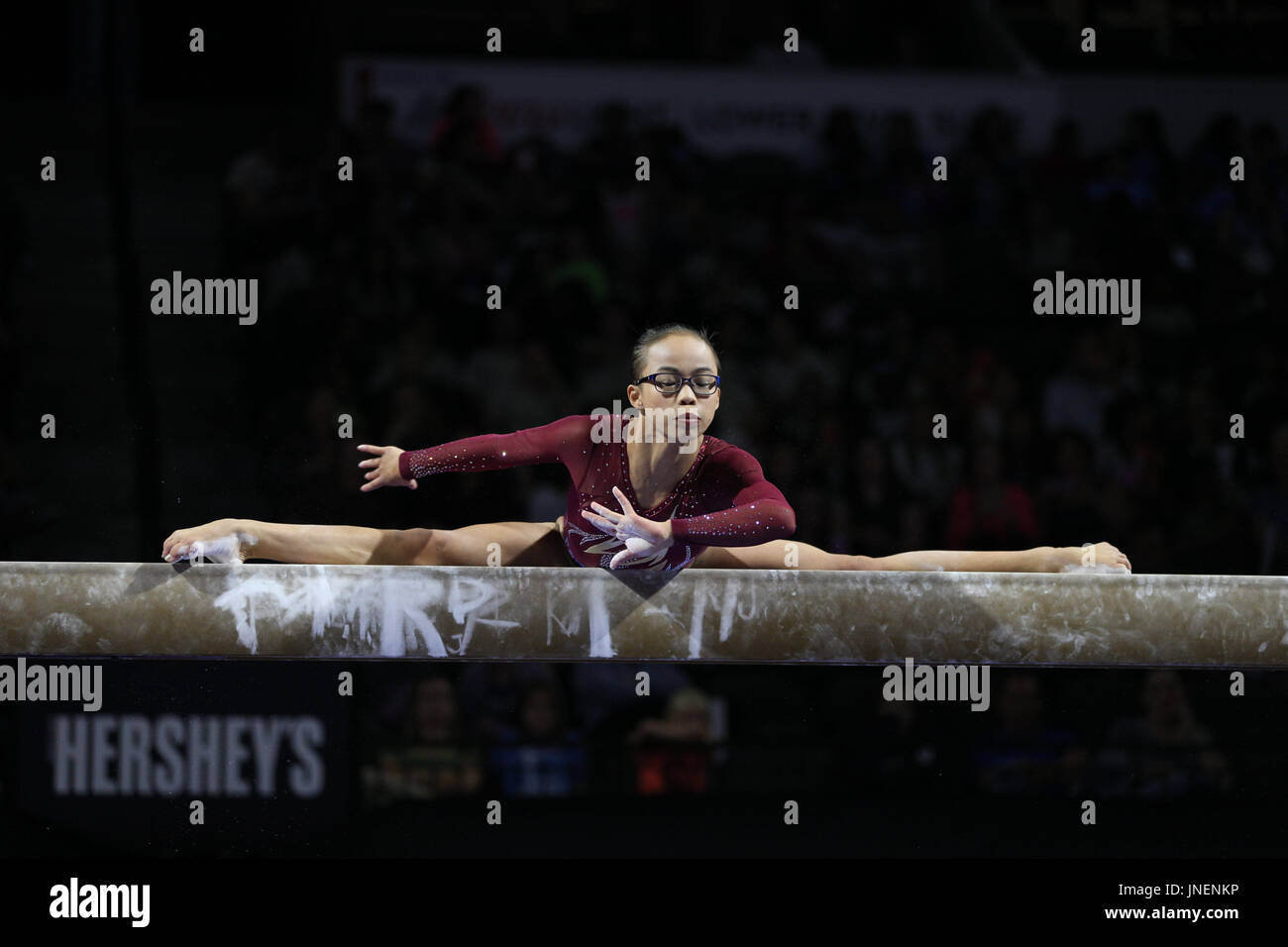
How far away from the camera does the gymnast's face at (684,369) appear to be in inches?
134

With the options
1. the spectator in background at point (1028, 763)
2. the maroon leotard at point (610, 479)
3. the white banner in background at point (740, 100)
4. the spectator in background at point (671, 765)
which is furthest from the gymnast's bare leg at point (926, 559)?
the white banner in background at point (740, 100)

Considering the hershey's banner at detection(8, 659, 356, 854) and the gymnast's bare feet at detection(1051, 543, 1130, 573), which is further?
the hershey's banner at detection(8, 659, 356, 854)

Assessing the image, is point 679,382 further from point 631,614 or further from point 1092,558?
point 1092,558

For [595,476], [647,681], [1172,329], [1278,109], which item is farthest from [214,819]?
[1278,109]

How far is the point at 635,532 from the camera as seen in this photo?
3.09m

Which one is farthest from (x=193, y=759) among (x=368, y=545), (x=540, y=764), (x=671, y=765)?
(x=368, y=545)

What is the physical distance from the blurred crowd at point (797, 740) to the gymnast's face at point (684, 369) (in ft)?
6.03

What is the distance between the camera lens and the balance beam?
10.1ft

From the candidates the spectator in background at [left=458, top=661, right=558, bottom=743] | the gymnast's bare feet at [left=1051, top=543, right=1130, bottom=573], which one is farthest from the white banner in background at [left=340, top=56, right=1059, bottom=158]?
the gymnast's bare feet at [left=1051, top=543, right=1130, bottom=573]

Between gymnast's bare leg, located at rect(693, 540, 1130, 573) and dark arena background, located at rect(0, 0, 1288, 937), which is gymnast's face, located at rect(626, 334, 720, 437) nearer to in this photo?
dark arena background, located at rect(0, 0, 1288, 937)

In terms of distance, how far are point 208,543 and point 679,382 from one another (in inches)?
44.1

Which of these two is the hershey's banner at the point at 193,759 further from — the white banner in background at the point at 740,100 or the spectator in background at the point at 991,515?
the white banner in background at the point at 740,100

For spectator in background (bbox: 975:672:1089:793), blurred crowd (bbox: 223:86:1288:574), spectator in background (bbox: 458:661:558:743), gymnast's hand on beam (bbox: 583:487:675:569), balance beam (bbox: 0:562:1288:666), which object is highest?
blurred crowd (bbox: 223:86:1288:574)

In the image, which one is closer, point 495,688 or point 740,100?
point 495,688
